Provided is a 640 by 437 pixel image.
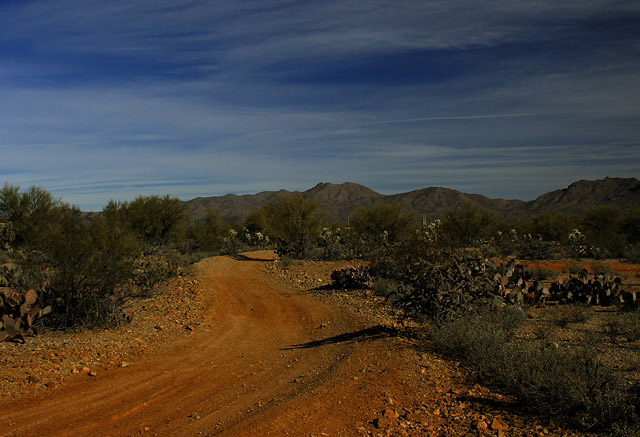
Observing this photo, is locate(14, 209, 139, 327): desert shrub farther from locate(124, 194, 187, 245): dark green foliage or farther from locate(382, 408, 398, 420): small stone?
locate(124, 194, 187, 245): dark green foliage

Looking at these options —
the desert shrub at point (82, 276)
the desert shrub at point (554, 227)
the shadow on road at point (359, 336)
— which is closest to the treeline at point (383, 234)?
the desert shrub at point (554, 227)

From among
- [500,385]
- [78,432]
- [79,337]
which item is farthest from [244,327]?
[500,385]

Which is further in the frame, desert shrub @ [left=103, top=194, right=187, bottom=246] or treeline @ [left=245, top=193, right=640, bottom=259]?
desert shrub @ [left=103, top=194, right=187, bottom=246]

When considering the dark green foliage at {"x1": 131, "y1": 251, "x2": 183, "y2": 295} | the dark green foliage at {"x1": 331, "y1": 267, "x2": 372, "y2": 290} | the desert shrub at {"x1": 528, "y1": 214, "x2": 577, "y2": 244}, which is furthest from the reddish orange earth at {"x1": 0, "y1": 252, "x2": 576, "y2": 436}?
the desert shrub at {"x1": 528, "y1": 214, "x2": 577, "y2": 244}

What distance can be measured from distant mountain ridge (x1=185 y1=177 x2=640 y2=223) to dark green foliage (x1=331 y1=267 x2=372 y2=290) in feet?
187

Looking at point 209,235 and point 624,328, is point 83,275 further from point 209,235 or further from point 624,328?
point 209,235

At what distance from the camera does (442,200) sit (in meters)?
100

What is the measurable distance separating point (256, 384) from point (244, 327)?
4.60m

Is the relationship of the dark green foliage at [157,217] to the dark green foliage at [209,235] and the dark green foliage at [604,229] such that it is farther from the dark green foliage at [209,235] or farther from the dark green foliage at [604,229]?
the dark green foliage at [604,229]

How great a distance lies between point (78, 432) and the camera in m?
4.57

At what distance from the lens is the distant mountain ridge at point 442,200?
272 ft

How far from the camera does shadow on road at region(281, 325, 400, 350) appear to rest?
8039mm

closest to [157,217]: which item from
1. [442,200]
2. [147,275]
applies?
[147,275]

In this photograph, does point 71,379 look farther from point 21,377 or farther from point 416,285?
point 416,285
